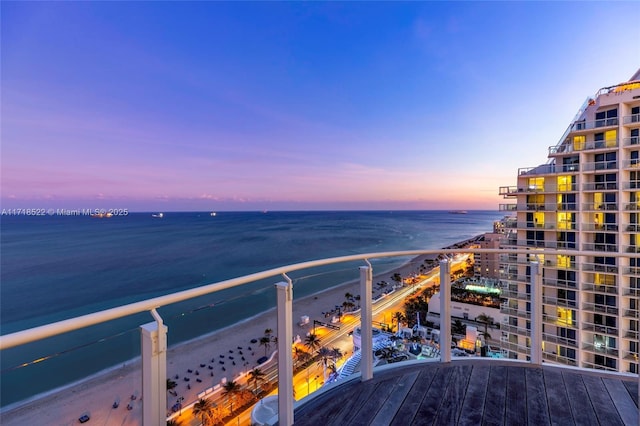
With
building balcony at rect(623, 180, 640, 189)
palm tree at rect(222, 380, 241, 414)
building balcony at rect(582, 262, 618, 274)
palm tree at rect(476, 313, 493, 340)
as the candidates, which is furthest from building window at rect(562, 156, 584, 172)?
palm tree at rect(222, 380, 241, 414)

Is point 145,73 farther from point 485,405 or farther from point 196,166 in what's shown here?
point 196,166

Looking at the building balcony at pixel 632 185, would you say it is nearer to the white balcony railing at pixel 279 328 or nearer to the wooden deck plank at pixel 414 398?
the white balcony railing at pixel 279 328

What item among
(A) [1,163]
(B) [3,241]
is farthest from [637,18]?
(B) [3,241]


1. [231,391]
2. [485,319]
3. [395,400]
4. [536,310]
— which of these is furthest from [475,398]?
[485,319]

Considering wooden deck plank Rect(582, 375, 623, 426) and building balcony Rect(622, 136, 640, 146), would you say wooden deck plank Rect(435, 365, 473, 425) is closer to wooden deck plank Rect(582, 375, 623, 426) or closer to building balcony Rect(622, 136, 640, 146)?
wooden deck plank Rect(582, 375, 623, 426)

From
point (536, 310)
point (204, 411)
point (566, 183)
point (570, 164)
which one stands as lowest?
point (204, 411)

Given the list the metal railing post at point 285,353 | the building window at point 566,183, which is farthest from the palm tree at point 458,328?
the metal railing post at point 285,353

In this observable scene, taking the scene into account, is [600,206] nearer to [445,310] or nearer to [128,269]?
[445,310]
